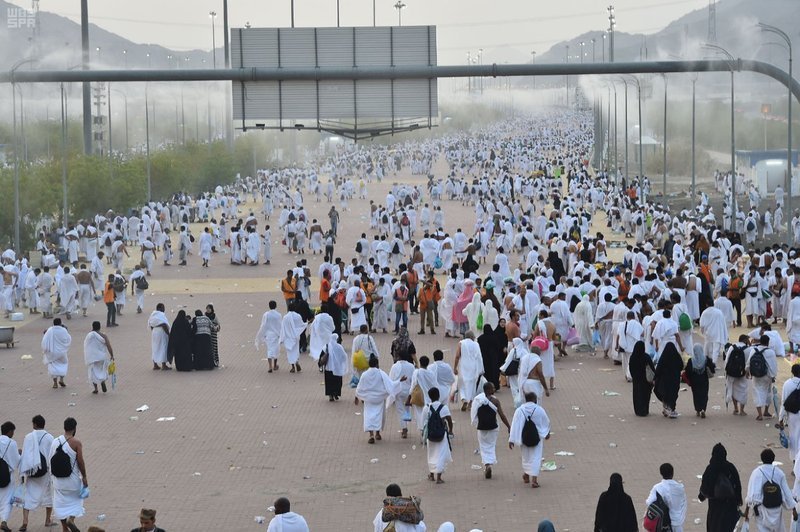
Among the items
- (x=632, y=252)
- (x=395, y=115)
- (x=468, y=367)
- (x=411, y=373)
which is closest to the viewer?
(x=411, y=373)

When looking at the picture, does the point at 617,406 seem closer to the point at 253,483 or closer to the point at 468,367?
the point at 468,367

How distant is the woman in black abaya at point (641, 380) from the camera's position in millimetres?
19266

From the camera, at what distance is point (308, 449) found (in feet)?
58.4

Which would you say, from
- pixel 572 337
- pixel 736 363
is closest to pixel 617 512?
pixel 736 363

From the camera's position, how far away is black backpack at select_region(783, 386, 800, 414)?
53.1 feet

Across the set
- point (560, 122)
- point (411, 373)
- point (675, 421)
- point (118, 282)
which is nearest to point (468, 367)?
point (411, 373)

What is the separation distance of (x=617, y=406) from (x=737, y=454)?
337 cm

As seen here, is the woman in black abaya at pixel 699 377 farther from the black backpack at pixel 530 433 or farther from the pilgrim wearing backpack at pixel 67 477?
the pilgrim wearing backpack at pixel 67 477

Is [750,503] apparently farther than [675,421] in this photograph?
No

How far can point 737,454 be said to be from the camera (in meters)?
17.1

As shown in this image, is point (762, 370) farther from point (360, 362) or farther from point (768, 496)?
point (768, 496)

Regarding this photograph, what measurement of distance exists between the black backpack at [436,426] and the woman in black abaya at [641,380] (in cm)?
432

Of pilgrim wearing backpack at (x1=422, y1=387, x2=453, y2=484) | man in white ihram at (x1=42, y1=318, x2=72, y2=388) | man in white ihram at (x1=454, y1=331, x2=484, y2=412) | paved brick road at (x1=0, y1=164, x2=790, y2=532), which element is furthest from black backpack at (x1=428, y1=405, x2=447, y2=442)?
man in white ihram at (x1=42, y1=318, x2=72, y2=388)

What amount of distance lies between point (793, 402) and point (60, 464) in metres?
7.85
